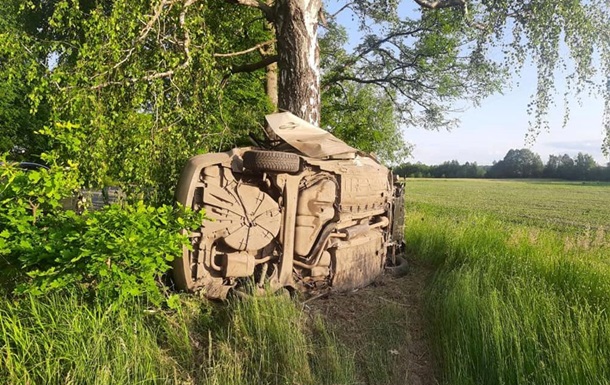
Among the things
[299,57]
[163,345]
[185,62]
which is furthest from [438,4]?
[163,345]

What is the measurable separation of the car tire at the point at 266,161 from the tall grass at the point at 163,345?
1336 millimetres

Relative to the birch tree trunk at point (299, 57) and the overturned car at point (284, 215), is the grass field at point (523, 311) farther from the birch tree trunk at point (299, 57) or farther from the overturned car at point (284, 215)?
the birch tree trunk at point (299, 57)

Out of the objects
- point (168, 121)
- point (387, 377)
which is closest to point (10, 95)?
point (168, 121)

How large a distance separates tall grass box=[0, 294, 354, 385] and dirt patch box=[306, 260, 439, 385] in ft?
0.90

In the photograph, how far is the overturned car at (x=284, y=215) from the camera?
444 centimetres

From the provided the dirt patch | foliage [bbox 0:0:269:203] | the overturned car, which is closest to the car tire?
the overturned car

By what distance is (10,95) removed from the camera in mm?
26250

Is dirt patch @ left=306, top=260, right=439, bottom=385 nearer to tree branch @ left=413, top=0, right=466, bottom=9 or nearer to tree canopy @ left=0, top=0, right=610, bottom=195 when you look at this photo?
tree canopy @ left=0, top=0, right=610, bottom=195

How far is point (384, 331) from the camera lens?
15.3 ft

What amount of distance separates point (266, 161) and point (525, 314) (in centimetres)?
289

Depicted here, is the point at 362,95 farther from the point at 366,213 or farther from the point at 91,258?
the point at 91,258

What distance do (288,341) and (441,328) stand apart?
6.05ft

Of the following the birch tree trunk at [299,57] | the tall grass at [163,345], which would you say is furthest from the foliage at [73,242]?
the birch tree trunk at [299,57]

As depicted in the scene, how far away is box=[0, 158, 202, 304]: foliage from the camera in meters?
3.23
